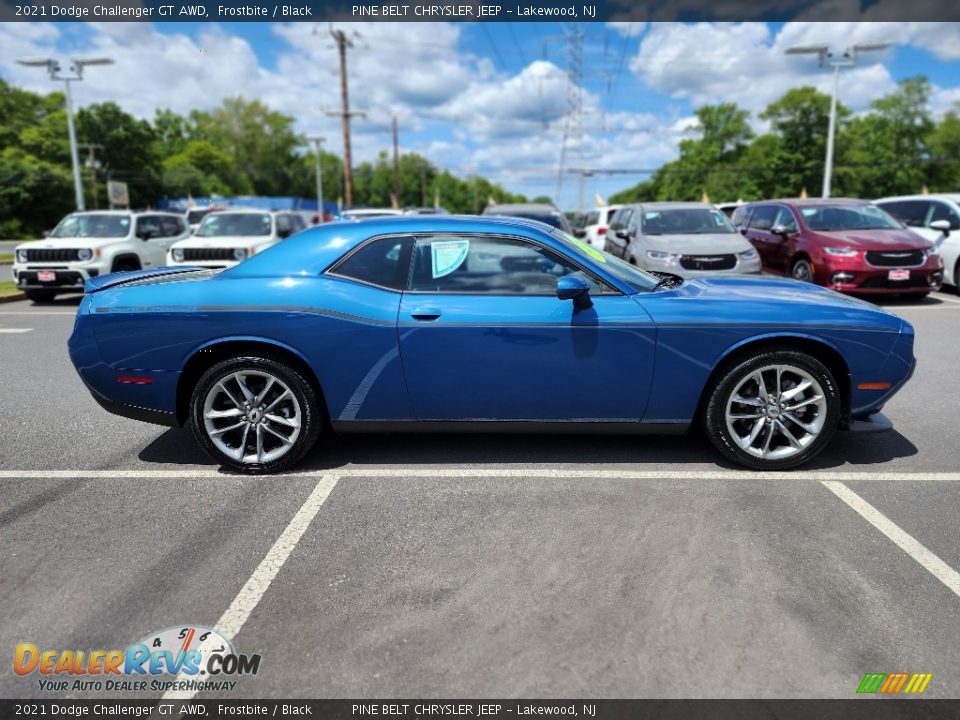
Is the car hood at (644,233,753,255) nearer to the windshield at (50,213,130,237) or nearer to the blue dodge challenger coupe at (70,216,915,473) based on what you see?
the blue dodge challenger coupe at (70,216,915,473)

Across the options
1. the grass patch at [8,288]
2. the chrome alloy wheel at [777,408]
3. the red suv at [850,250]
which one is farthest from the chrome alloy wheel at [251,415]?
the grass patch at [8,288]

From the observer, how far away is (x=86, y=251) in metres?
12.6

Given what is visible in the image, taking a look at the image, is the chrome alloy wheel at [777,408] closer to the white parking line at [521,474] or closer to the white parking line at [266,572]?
the white parking line at [521,474]

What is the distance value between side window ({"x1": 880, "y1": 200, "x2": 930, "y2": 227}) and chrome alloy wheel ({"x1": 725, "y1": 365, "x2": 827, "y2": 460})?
11581 mm

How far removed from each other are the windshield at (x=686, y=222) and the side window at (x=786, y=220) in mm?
1079

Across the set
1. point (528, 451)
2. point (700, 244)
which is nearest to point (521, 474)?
point (528, 451)

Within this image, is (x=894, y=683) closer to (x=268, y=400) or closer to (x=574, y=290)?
(x=574, y=290)

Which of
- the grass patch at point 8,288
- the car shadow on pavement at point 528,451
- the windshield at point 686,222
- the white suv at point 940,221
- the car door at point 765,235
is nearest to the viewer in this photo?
the car shadow on pavement at point 528,451

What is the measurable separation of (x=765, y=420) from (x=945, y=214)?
1156 centimetres

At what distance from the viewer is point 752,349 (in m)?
4.19

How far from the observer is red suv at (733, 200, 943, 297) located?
10.7m

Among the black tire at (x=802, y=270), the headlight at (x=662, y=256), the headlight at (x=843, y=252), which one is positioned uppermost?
the headlight at (x=843, y=252)

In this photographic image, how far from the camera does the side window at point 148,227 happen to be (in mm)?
14164

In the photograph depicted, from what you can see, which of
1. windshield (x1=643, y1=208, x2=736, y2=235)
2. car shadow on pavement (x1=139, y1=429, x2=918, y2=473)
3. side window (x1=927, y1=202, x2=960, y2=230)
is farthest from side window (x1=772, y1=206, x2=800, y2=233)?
car shadow on pavement (x1=139, y1=429, x2=918, y2=473)
